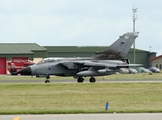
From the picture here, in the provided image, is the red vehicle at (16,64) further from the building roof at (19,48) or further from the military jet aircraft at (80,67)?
the military jet aircraft at (80,67)

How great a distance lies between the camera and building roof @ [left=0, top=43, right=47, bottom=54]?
260 ft

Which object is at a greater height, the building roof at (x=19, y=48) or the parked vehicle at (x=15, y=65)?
the building roof at (x=19, y=48)

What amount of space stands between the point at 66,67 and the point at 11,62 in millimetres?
39010

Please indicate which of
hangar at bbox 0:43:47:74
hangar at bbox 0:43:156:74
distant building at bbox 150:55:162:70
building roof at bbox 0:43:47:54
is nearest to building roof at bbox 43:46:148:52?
hangar at bbox 0:43:156:74

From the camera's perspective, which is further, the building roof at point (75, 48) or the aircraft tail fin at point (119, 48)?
the building roof at point (75, 48)

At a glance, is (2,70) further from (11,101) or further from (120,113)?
(120,113)

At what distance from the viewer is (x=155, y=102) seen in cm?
1897

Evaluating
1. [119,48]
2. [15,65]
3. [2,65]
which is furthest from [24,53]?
[119,48]

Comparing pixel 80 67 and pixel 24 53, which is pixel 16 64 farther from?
pixel 80 67

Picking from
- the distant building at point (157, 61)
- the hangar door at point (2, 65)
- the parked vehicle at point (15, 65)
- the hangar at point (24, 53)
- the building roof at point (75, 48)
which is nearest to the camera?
the parked vehicle at point (15, 65)

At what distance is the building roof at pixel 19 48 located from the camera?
7919cm

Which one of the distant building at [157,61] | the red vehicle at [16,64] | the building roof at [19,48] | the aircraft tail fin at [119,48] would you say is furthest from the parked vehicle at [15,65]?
the distant building at [157,61]

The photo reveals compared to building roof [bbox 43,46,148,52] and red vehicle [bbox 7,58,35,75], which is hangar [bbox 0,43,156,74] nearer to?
red vehicle [bbox 7,58,35,75]
